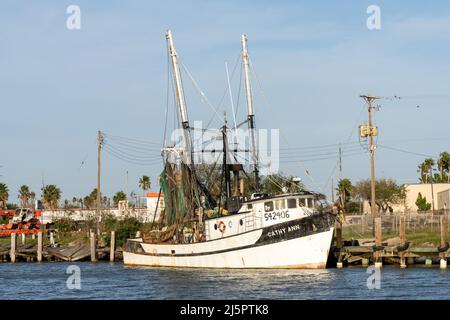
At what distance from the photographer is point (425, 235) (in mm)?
65500

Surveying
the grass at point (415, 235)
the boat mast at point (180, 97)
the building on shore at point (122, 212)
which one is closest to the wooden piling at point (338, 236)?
the grass at point (415, 235)

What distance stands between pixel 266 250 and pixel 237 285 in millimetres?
9712

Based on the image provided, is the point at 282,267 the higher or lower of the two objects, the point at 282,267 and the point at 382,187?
the lower

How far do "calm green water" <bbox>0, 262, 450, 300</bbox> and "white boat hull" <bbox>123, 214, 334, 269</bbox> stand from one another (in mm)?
1214

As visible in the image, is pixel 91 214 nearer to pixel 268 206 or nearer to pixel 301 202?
pixel 268 206

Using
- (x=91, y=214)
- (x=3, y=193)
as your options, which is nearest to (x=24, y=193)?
(x=3, y=193)

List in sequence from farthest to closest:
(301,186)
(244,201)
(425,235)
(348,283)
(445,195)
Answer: (445,195) < (425,235) < (301,186) < (244,201) < (348,283)

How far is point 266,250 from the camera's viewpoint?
53.2 metres

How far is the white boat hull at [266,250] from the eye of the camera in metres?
52.2
